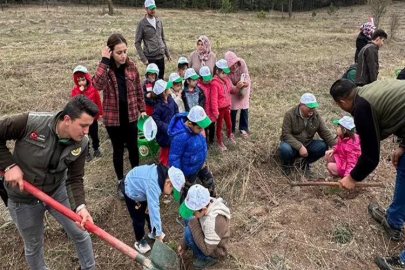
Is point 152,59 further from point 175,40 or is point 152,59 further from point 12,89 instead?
point 175,40

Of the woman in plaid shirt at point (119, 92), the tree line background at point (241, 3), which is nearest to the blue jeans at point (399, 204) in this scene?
the woman in plaid shirt at point (119, 92)

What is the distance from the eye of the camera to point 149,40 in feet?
18.2

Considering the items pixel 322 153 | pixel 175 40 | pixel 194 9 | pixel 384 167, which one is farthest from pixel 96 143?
pixel 194 9

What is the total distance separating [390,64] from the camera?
35.7ft

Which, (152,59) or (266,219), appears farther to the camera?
(152,59)

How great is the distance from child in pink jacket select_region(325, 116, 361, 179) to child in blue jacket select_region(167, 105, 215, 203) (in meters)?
1.75

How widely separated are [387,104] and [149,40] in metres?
3.97

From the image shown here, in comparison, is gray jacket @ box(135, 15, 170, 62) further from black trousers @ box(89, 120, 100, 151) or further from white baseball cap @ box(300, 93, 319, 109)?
white baseball cap @ box(300, 93, 319, 109)

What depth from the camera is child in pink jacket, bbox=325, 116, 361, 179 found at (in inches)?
157

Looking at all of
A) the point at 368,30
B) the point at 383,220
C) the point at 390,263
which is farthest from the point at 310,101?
the point at 368,30

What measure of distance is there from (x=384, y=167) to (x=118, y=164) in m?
3.80

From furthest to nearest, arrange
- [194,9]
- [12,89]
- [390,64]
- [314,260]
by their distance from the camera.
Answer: [194,9]
[390,64]
[12,89]
[314,260]

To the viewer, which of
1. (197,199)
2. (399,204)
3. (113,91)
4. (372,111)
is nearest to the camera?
(372,111)

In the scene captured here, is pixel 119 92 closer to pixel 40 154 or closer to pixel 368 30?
pixel 40 154
